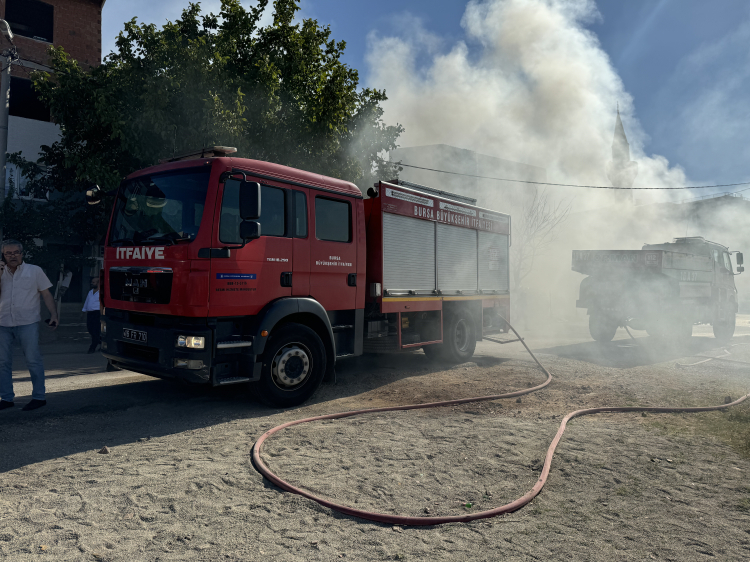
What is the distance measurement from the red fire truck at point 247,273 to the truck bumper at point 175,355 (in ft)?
0.04

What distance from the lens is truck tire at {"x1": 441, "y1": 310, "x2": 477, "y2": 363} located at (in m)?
9.56

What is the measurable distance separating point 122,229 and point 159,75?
21.9 feet

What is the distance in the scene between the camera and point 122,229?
6.34 meters

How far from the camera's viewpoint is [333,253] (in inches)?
269

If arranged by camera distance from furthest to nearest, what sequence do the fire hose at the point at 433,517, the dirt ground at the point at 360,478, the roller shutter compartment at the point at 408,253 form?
the roller shutter compartment at the point at 408,253 < the fire hose at the point at 433,517 < the dirt ground at the point at 360,478

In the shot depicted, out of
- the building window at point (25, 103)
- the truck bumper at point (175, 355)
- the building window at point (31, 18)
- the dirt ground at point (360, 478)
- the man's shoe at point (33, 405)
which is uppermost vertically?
the building window at point (31, 18)

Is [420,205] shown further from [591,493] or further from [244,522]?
[244,522]

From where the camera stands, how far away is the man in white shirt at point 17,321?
19.1 feet

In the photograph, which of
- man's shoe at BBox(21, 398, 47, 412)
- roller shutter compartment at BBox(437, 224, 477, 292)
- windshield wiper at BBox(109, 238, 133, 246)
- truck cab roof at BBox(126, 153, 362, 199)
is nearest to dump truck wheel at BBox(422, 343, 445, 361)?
roller shutter compartment at BBox(437, 224, 477, 292)

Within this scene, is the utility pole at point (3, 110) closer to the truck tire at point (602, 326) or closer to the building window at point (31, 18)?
the building window at point (31, 18)

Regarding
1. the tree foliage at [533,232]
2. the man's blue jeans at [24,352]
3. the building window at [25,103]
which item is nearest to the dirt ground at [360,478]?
the man's blue jeans at [24,352]

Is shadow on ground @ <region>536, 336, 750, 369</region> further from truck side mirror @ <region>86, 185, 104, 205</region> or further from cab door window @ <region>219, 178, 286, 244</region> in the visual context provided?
truck side mirror @ <region>86, 185, 104, 205</region>

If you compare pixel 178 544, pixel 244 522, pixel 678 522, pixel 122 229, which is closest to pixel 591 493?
pixel 678 522

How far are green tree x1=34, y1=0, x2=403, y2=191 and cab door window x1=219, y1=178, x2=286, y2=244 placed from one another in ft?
19.3
